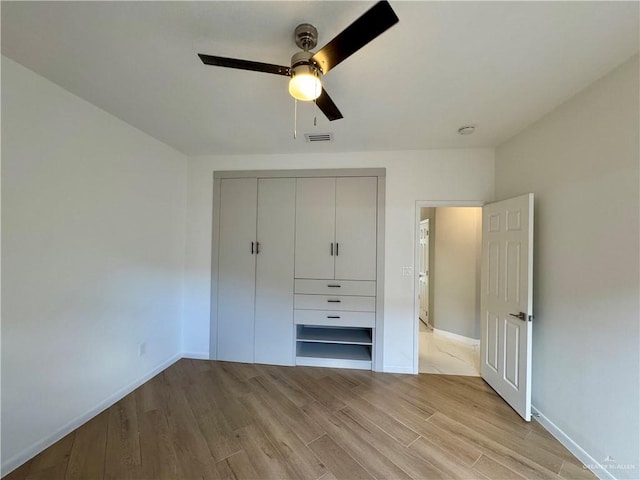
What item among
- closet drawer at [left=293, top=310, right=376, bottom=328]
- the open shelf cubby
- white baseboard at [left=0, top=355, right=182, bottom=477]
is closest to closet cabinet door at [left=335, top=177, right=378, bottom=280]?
closet drawer at [left=293, top=310, right=376, bottom=328]

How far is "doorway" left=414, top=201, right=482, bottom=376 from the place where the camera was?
4045 mm

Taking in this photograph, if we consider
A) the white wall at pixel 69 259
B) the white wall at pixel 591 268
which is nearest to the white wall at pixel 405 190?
the white wall at pixel 591 268

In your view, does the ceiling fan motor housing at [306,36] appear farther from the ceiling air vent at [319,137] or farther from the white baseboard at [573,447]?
the white baseboard at [573,447]

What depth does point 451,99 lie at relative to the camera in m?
2.10

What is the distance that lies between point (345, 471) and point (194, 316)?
8.52 ft

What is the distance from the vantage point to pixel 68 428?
6.86ft

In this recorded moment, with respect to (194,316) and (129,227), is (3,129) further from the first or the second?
(194,316)

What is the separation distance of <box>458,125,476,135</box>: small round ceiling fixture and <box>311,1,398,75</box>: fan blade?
185cm

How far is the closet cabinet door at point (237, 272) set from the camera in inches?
134

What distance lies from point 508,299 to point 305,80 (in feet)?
8.74

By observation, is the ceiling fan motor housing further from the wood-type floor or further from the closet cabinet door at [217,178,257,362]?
the wood-type floor

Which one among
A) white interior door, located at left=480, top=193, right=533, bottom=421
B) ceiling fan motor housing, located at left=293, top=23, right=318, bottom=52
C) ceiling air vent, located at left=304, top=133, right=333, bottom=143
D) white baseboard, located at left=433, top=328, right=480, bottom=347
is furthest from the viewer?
white baseboard, located at left=433, top=328, right=480, bottom=347

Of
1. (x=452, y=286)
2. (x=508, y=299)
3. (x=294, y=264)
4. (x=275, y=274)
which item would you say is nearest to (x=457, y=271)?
(x=452, y=286)

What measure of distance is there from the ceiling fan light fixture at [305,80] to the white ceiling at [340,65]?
0.26m
